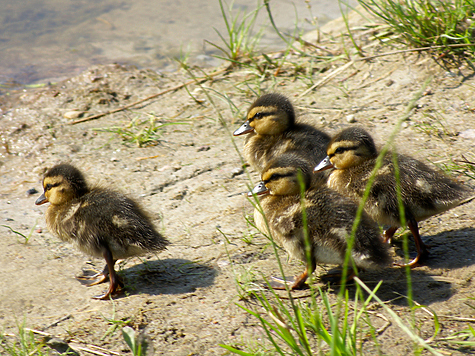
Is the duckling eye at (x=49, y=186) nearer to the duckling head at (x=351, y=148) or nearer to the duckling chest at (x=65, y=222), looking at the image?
the duckling chest at (x=65, y=222)

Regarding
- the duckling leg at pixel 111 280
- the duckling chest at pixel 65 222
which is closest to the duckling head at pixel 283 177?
the duckling leg at pixel 111 280

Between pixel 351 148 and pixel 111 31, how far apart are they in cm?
728

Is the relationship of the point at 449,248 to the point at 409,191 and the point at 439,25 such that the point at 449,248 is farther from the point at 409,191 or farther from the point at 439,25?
the point at 439,25

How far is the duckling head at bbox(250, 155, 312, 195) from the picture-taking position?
3.59 metres

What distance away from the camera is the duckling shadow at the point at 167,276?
11.1 ft

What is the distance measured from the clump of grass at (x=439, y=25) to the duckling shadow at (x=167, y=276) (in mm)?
3583

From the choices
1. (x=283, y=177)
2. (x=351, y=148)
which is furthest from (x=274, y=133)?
(x=283, y=177)

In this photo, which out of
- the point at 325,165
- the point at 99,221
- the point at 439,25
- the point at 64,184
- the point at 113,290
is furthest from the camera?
the point at 439,25

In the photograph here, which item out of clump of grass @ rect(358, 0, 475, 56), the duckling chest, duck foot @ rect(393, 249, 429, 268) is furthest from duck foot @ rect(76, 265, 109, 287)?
clump of grass @ rect(358, 0, 475, 56)

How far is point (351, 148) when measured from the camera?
12.4ft

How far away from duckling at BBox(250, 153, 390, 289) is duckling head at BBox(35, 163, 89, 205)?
1406mm

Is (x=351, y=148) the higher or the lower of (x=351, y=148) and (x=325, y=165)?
the higher

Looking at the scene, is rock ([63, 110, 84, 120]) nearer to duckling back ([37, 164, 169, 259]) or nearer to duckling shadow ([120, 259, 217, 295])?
duckling back ([37, 164, 169, 259])

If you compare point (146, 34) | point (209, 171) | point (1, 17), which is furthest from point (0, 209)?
point (1, 17)
